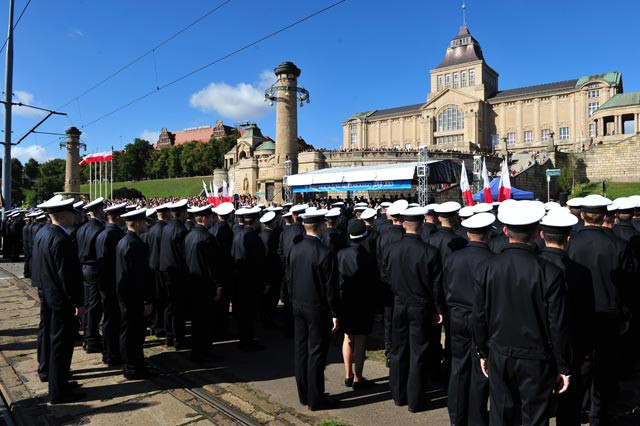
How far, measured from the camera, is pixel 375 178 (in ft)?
70.7


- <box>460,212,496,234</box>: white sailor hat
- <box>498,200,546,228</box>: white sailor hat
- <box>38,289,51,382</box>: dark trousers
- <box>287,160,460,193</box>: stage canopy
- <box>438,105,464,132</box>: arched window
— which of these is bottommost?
<box>38,289,51,382</box>: dark trousers

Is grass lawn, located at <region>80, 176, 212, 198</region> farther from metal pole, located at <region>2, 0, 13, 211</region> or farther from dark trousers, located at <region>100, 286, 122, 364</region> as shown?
dark trousers, located at <region>100, 286, 122, 364</region>

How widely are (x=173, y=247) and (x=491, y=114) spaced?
8289 cm

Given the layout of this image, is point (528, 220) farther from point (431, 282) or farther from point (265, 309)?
point (265, 309)

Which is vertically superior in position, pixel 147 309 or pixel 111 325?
pixel 147 309

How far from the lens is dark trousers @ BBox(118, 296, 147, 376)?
243 inches

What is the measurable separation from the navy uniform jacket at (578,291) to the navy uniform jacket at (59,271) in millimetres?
5356

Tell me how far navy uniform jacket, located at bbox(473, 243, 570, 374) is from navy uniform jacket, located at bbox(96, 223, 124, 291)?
547 cm

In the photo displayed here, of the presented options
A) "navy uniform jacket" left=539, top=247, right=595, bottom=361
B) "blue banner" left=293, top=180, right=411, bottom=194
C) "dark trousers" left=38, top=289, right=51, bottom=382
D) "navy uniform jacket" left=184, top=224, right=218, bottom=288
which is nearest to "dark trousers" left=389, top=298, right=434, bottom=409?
"navy uniform jacket" left=539, top=247, right=595, bottom=361

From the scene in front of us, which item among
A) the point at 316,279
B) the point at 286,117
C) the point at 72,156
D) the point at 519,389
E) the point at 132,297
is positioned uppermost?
the point at 286,117

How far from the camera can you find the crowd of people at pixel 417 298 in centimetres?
345

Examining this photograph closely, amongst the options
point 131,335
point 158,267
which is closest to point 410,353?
point 131,335

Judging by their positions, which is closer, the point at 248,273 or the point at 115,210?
the point at 115,210

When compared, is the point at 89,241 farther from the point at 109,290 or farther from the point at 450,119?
the point at 450,119
